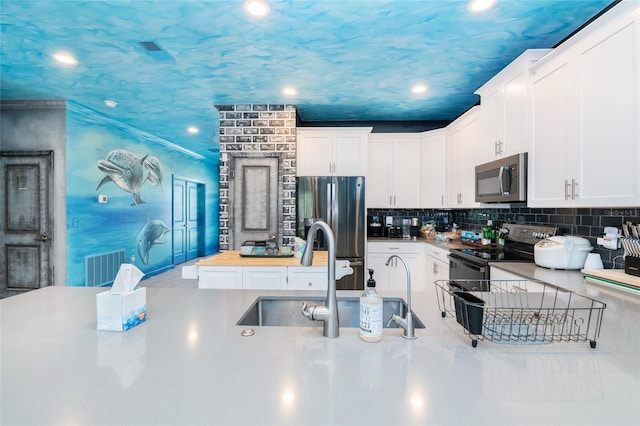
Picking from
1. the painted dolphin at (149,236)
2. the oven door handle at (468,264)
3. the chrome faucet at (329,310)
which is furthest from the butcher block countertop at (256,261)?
the painted dolphin at (149,236)

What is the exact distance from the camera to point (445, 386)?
72cm

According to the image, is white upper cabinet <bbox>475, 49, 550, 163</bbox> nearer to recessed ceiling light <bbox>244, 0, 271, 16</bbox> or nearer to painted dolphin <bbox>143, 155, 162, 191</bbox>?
recessed ceiling light <bbox>244, 0, 271, 16</bbox>

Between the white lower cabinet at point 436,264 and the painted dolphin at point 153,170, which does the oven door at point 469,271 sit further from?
the painted dolphin at point 153,170

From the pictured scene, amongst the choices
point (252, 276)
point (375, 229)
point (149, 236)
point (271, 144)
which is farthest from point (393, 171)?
point (149, 236)

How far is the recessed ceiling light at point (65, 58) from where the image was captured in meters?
2.67

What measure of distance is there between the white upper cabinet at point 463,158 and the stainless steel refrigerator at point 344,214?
116 cm

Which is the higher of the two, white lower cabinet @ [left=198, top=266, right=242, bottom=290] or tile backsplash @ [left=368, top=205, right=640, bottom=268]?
tile backsplash @ [left=368, top=205, right=640, bottom=268]

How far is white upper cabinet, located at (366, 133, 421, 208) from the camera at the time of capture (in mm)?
4297

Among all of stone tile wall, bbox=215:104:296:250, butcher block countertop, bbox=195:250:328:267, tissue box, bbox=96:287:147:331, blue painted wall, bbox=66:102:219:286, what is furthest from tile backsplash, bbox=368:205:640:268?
blue painted wall, bbox=66:102:219:286

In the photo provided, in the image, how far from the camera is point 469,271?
2652 millimetres

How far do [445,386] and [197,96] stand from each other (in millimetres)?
3855

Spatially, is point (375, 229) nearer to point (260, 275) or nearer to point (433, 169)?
point (433, 169)

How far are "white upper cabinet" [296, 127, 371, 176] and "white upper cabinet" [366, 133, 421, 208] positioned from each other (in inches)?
14.0

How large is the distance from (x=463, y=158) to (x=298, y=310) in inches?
118
